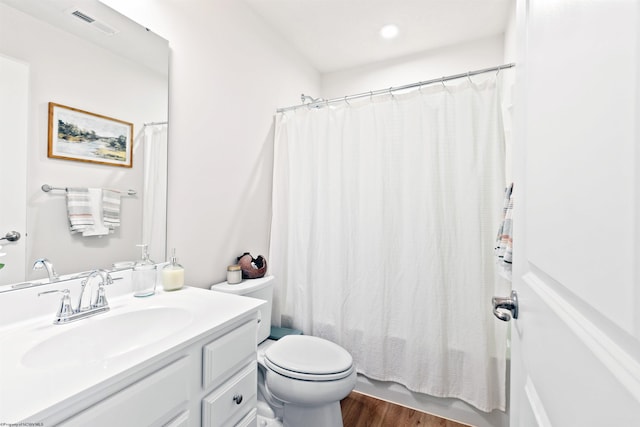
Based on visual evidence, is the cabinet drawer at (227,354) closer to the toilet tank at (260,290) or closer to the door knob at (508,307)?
the toilet tank at (260,290)

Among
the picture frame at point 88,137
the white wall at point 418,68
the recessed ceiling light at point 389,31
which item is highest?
the recessed ceiling light at point 389,31

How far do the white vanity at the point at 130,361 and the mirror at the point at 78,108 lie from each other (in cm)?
14

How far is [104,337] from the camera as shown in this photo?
3.08 feet

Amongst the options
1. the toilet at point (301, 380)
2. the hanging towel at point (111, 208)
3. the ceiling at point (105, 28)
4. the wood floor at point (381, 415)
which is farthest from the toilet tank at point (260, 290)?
the ceiling at point (105, 28)

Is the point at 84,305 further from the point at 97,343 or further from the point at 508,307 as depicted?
the point at 508,307

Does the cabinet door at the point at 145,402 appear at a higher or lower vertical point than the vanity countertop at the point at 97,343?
lower

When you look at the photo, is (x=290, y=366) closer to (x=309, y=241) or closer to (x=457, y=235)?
(x=309, y=241)

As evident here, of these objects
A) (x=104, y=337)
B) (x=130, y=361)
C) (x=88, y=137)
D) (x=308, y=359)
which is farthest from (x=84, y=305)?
(x=308, y=359)

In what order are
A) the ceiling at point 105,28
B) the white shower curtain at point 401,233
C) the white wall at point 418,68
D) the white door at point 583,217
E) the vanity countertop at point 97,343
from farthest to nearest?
1. the white wall at point 418,68
2. the white shower curtain at point 401,233
3. the ceiling at point 105,28
4. the vanity countertop at point 97,343
5. the white door at point 583,217

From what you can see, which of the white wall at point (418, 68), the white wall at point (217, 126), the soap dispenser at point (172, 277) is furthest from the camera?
the white wall at point (418, 68)

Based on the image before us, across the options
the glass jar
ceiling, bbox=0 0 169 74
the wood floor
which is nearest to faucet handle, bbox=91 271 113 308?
the glass jar

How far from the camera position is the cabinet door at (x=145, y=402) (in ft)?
1.99

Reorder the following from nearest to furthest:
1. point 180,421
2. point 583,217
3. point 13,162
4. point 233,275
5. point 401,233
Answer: point 583,217
point 180,421
point 13,162
point 233,275
point 401,233

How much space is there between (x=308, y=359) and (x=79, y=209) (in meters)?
1.18
